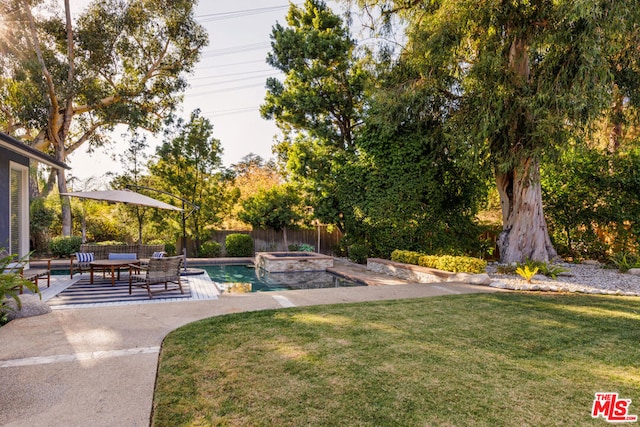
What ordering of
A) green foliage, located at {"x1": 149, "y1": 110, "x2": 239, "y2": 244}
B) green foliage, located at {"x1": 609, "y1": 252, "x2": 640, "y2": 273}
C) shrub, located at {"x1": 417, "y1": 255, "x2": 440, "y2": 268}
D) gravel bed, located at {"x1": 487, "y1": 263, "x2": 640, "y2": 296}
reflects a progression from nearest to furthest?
gravel bed, located at {"x1": 487, "y1": 263, "x2": 640, "y2": 296} → green foliage, located at {"x1": 609, "y1": 252, "x2": 640, "y2": 273} → shrub, located at {"x1": 417, "y1": 255, "x2": 440, "y2": 268} → green foliage, located at {"x1": 149, "y1": 110, "x2": 239, "y2": 244}

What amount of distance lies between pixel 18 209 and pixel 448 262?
10.9m

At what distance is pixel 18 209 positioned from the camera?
884 cm

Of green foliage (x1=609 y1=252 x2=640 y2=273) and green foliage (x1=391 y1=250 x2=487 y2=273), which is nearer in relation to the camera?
green foliage (x1=391 y1=250 x2=487 y2=273)

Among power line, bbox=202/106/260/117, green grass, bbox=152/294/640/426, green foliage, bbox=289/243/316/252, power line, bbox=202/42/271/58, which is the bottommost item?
green grass, bbox=152/294/640/426

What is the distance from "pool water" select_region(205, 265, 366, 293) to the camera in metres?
9.91

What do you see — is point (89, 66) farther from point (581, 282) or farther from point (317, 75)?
point (581, 282)

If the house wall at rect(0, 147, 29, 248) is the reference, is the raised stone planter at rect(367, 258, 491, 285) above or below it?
below

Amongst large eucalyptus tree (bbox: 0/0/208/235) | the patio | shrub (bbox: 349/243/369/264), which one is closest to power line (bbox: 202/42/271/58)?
large eucalyptus tree (bbox: 0/0/208/235)

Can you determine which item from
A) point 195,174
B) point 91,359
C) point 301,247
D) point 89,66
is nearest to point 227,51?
point 89,66

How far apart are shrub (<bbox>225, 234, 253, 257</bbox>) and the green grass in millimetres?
10639

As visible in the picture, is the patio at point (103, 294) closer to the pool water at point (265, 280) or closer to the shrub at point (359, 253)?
the pool water at point (265, 280)

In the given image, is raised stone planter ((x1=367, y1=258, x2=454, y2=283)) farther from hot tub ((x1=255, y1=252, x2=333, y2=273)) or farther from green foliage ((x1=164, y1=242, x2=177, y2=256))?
green foliage ((x1=164, y1=242, x2=177, y2=256))

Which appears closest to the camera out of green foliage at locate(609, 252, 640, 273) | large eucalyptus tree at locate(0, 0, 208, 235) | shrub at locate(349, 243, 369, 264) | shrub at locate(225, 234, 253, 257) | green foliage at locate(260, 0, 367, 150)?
green foliage at locate(609, 252, 640, 273)

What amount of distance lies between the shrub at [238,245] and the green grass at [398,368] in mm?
10639
